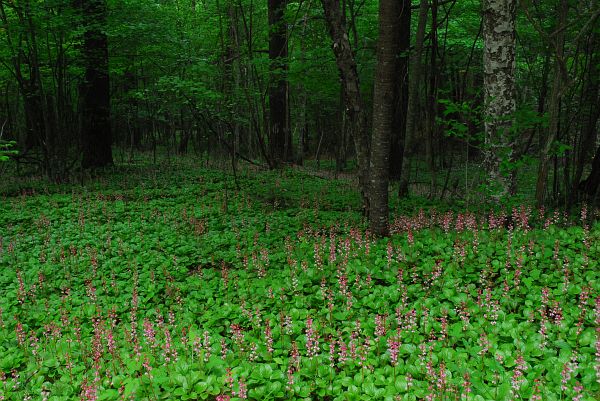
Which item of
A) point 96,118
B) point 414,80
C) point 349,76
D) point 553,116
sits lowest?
point 553,116

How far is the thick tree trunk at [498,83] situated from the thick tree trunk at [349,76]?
2002mm

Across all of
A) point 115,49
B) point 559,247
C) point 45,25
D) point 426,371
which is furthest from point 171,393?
point 115,49

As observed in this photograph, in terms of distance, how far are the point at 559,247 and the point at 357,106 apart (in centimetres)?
367

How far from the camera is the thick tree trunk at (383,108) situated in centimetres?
591

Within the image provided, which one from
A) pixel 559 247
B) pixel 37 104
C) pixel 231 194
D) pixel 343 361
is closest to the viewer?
pixel 343 361

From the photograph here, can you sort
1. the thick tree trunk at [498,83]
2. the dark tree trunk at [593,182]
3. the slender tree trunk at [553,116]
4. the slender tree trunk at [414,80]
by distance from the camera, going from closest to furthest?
1. the slender tree trunk at [553,116]
2. the thick tree trunk at [498,83]
3. the dark tree trunk at [593,182]
4. the slender tree trunk at [414,80]

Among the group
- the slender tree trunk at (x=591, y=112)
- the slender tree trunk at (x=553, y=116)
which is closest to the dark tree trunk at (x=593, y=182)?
the slender tree trunk at (x=591, y=112)

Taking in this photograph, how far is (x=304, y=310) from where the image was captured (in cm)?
466

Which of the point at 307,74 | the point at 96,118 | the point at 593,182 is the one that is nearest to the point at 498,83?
the point at 593,182

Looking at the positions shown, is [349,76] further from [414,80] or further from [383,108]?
[414,80]

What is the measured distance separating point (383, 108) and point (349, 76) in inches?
47.9

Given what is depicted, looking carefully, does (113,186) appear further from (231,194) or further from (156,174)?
(231,194)

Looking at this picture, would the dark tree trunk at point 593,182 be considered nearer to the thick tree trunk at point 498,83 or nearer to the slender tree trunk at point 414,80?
the thick tree trunk at point 498,83

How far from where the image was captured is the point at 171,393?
3.49m
